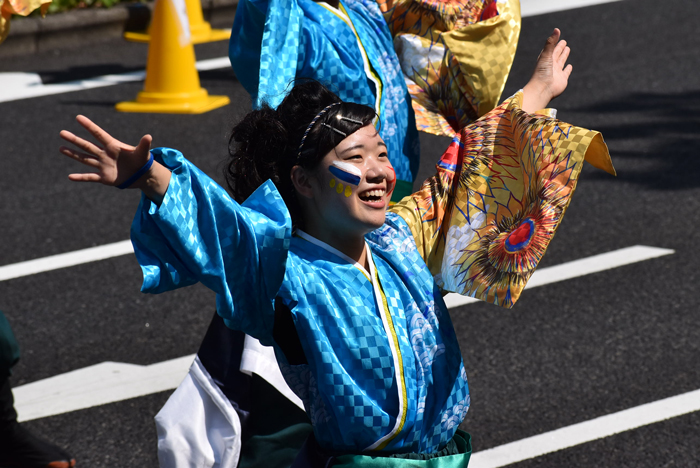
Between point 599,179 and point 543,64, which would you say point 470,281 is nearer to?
point 543,64

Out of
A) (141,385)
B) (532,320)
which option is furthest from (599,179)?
(141,385)

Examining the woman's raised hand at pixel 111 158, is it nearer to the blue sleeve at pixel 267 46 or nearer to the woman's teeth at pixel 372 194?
the woman's teeth at pixel 372 194

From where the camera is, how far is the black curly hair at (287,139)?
2.16m

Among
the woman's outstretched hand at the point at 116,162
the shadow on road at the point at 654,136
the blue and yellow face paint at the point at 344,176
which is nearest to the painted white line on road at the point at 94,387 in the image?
the blue and yellow face paint at the point at 344,176

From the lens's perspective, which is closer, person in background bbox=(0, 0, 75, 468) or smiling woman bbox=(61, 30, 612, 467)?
smiling woman bbox=(61, 30, 612, 467)

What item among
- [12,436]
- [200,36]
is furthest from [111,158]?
[200,36]

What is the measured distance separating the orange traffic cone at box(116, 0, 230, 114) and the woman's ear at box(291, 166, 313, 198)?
5726mm

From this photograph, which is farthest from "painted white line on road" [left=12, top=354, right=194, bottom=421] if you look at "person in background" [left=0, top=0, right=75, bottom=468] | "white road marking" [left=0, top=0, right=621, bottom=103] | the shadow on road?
"white road marking" [left=0, top=0, right=621, bottom=103]

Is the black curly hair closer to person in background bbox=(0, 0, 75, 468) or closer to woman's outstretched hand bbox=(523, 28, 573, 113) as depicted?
woman's outstretched hand bbox=(523, 28, 573, 113)

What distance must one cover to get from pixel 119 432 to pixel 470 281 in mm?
2049

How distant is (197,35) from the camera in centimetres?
973

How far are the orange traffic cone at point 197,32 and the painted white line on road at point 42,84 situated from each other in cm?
93

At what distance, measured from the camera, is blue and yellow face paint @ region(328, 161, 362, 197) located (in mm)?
2107

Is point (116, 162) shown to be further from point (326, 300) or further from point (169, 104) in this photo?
point (169, 104)
